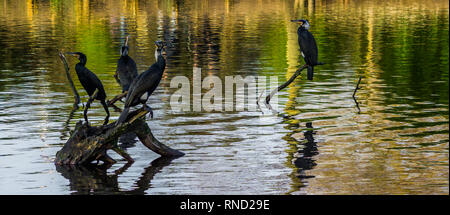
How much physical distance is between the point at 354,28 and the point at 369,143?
1600 inches

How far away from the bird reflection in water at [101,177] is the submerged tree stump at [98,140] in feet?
0.58

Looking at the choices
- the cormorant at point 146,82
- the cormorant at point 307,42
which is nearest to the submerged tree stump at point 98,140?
the cormorant at point 146,82

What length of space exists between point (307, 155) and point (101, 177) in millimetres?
4220

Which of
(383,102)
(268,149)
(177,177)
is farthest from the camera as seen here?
(383,102)

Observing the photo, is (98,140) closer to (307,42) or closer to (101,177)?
(101,177)

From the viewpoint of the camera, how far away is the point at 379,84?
2719 cm

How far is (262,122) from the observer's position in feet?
66.3

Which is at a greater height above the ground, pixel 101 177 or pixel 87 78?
pixel 87 78

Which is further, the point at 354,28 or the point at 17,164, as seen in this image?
the point at 354,28

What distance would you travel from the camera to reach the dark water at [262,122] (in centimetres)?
1422

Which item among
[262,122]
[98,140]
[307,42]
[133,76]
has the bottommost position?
[262,122]

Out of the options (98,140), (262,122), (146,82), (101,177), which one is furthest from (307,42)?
(101,177)
